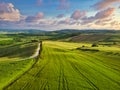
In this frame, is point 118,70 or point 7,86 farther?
point 118,70

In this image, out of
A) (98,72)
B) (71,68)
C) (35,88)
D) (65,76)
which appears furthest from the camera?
(71,68)

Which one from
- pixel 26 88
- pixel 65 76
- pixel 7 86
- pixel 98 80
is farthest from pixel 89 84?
pixel 7 86

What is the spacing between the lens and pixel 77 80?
45.9m

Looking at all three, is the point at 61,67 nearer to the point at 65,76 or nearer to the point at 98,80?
the point at 65,76

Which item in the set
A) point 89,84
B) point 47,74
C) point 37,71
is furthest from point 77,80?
point 37,71

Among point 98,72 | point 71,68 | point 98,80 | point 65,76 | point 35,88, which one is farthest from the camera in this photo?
point 71,68

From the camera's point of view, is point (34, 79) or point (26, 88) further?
point (34, 79)

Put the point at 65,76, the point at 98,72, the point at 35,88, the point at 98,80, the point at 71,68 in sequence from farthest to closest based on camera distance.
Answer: the point at 71,68, the point at 98,72, the point at 65,76, the point at 98,80, the point at 35,88

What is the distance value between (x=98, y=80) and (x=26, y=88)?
14.6 m

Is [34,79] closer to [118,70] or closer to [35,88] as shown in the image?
[35,88]

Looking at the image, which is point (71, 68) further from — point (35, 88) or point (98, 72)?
point (35, 88)

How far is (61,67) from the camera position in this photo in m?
60.2

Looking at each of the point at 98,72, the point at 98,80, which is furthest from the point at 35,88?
the point at 98,72

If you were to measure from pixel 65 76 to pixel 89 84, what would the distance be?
8440mm
